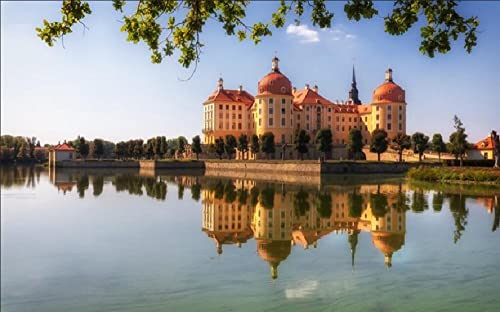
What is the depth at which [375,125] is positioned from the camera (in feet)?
272

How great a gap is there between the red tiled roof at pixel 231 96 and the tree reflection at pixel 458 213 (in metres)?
59.1

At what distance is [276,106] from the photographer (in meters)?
78.0

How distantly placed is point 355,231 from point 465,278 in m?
6.82

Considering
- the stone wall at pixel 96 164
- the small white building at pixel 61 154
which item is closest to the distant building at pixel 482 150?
the stone wall at pixel 96 164

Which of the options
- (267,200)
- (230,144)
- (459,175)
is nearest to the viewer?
(267,200)

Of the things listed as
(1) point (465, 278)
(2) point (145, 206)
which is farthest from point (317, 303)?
(2) point (145, 206)

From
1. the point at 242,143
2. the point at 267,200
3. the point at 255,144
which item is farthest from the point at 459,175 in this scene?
the point at 242,143

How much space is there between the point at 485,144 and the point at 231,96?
132 ft

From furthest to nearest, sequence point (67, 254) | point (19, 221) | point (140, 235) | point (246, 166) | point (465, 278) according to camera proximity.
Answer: point (246, 166) < point (19, 221) < point (140, 235) < point (67, 254) < point (465, 278)

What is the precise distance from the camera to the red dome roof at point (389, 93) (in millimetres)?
81625

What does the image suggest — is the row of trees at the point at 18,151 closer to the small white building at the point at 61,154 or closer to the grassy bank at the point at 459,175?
the small white building at the point at 61,154

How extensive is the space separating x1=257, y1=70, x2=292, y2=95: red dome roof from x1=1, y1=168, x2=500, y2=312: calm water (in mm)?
53145

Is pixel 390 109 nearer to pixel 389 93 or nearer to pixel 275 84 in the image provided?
pixel 389 93

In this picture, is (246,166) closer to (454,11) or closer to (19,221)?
(19,221)
